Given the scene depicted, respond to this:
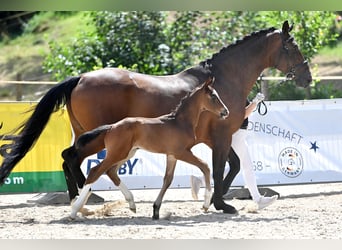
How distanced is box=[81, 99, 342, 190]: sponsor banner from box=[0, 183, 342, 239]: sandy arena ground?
0.30 meters

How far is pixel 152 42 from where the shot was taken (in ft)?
48.1

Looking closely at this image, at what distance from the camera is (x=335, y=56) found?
2136 centimetres

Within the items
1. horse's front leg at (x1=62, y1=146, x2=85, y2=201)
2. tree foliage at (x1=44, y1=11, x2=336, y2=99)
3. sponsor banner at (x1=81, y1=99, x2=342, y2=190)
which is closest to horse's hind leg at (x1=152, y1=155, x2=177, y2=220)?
horse's front leg at (x1=62, y1=146, x2=85, y2=201)

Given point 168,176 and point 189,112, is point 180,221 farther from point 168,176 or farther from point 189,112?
point 189,112

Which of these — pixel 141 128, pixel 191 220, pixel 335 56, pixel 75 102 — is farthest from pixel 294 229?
pixel 335 56

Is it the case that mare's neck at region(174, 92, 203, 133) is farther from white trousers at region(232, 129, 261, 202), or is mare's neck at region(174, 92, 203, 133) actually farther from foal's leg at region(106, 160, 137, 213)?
white trousers at region(232, 129, 261, 202)

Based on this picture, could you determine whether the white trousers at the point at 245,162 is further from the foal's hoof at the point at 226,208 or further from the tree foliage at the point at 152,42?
the tree foliage at the point at 152,42

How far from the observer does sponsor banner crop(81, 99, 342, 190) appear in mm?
9062

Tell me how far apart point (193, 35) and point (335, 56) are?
7.38 m

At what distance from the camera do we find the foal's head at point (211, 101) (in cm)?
651

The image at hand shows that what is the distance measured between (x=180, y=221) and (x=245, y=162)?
1.20 m

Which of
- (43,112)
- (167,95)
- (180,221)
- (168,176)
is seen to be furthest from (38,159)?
(180,221)

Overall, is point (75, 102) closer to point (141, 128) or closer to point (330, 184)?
point (141, 128)

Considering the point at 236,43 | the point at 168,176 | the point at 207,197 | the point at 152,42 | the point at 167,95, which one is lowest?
the point at 207,197
